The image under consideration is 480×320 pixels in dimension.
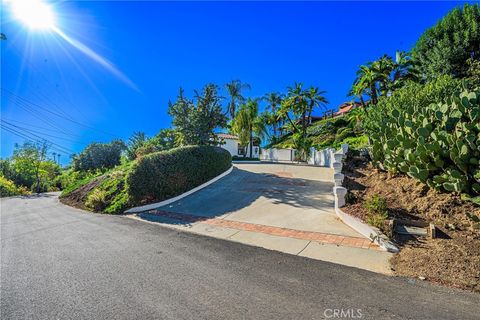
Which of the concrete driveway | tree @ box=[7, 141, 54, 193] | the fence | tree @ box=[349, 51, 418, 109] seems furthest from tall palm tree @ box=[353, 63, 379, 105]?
tree @ box=[7, 141, 54, 193]

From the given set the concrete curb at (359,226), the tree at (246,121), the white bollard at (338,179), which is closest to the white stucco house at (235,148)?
the tree at (246,121)

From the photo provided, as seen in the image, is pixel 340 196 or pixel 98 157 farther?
pixel 98 157

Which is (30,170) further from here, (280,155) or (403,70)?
(403,70)

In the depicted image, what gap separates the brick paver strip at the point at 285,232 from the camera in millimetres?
5352

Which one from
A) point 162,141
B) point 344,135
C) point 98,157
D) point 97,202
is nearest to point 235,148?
point 344,135

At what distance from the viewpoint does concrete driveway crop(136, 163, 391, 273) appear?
5.05m

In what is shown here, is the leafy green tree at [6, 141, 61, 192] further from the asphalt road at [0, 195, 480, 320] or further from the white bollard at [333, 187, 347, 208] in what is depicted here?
the white bollard at [333, 187, 347, 208]

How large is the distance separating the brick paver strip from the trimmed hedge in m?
2.20

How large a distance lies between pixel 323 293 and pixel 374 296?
2.05ft

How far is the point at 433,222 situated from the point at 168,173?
9.02 m

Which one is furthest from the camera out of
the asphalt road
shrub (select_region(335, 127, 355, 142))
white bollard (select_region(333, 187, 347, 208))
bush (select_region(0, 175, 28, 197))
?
shrub (select_region(335, 127, 355, 142))

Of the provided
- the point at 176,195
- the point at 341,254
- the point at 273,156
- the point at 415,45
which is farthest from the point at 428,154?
the point at 273,156

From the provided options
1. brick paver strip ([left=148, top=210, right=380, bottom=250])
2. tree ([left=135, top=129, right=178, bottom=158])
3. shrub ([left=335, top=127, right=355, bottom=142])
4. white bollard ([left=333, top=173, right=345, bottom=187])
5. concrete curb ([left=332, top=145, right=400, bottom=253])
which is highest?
shrub ([left=335, top=127, right=355, bottom=142])

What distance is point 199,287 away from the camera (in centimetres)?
374
